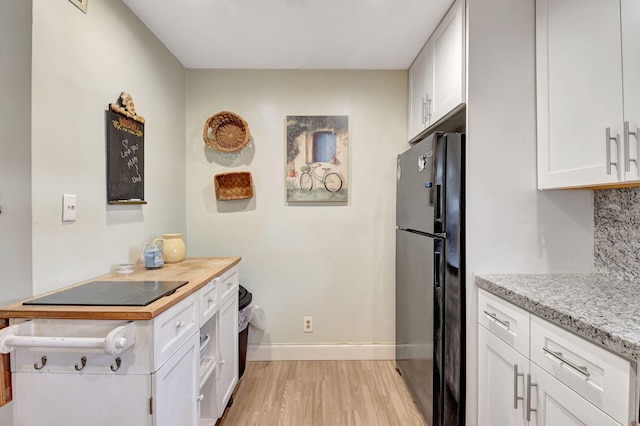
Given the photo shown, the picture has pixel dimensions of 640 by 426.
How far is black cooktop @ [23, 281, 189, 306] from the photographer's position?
105 centimetres

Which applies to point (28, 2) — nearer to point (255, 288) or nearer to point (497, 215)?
point (255, 288)

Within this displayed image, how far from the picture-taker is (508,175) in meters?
1.52

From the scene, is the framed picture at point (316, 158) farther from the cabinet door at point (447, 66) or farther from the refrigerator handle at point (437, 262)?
the refrigerator handle at point (437, 262)

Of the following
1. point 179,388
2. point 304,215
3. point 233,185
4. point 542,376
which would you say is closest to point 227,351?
point 179,388

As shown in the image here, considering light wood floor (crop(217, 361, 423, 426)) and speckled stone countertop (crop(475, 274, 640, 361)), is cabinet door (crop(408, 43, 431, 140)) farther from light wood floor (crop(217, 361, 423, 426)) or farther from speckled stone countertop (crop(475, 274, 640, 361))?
light wood floor (crop(217, 361, 423, 426))

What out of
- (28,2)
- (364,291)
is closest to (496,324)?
(364,291)

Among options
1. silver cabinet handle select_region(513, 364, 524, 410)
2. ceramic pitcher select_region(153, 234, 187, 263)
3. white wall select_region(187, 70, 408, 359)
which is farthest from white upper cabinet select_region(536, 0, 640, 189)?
ceramic pitcher select_region(153, 234, 187, 263)

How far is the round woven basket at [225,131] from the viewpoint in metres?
2.39

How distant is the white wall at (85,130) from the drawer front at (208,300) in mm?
528

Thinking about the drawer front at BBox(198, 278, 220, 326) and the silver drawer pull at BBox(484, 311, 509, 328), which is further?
the drawer front at BBox(198, 278, 220, 326)

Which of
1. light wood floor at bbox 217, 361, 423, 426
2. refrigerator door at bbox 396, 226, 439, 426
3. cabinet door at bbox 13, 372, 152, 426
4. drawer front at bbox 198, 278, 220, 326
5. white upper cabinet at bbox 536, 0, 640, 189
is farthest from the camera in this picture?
light wood floor at bbox 217, 361, 423, 426

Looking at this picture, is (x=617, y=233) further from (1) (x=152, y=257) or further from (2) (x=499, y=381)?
(1) (x=152, y=257)

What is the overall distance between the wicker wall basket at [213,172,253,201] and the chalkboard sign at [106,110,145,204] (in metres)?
0.65

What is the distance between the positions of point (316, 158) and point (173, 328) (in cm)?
166
